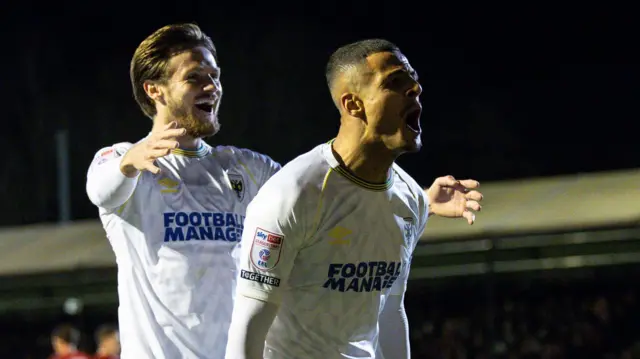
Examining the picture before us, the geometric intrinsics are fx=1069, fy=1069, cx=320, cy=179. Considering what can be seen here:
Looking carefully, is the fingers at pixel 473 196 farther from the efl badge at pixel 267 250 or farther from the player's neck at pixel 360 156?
the efl badge at pixel 267 250

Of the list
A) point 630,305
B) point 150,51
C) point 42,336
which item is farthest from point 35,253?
point 150,51

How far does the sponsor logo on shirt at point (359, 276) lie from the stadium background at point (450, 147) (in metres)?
6.15

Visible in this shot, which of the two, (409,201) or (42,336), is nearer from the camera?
(409,201)

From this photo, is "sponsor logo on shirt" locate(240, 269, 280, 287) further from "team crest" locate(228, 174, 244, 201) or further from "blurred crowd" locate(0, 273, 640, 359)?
"blurred crowd" locate(0, 273, 640, 359)

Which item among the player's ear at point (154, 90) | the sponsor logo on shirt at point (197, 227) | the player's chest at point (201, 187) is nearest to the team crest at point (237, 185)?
the player's chest at point (201, 187)

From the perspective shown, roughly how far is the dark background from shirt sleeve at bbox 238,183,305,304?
51.3 feet

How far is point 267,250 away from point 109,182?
86 centimetres

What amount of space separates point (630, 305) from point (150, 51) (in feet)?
24.7

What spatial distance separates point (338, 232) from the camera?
3.36 m

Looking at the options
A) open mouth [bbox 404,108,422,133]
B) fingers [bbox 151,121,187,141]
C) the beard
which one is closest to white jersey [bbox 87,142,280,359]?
the beard

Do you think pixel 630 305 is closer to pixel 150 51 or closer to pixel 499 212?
pixel 499 212

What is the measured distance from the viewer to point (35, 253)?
12.3 m

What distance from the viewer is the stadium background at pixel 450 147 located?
34.9 ft

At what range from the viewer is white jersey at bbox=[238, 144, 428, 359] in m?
3.24
